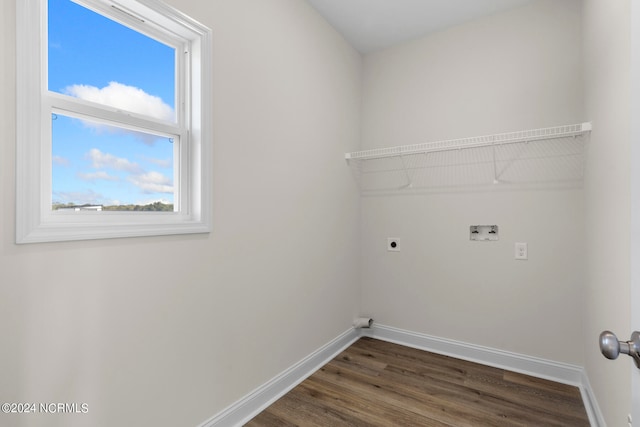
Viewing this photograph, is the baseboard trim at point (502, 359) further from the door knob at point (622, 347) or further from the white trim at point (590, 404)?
the door knob at point (622, 347)

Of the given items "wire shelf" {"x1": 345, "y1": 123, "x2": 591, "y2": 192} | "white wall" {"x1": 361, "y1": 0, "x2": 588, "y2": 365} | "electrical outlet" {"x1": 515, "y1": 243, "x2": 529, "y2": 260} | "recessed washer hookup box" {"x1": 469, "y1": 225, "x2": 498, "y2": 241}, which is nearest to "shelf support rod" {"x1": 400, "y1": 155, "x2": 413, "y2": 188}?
"wire shelf" {"x1": 345, "y1": 123, "x2": 591, "y2": 192}

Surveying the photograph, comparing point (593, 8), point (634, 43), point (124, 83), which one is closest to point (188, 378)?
point (124, 83)

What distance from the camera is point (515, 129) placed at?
91.0 inches

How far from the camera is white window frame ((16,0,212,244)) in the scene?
1.01 m

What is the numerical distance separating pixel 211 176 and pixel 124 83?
21.5 inches

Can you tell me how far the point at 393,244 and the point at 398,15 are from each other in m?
1.88

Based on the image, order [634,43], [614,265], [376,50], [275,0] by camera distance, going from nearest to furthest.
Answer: [634,43]
[614,265]
[275,0]
[376,50]

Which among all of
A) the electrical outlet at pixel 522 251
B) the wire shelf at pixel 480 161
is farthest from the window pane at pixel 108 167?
the electrical outlet at pixel 522 251

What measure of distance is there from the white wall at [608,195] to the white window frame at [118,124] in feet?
5.80

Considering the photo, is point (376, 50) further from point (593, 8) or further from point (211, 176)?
point (211, 176)

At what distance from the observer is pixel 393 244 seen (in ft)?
9.28

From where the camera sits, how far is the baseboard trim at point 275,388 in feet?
5.51

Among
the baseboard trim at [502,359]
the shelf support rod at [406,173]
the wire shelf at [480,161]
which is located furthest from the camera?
the shelf support rod at [406,173]

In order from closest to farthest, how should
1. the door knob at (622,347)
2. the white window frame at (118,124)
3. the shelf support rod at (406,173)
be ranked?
the door knob at (622,347), the white window frame at (118,124), the shelf support rod at (406,173)
